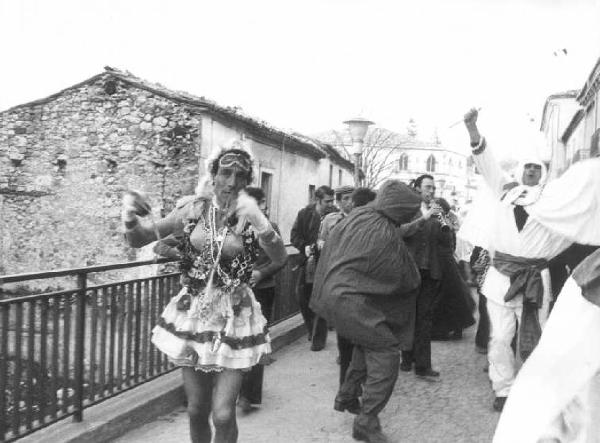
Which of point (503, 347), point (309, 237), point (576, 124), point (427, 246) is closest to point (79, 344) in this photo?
point (503, 347)

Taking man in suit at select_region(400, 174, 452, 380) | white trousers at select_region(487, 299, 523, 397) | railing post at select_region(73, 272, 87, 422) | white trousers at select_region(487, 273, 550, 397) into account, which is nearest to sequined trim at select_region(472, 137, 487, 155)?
man in suit at select_region(400, 174, 452, 380)

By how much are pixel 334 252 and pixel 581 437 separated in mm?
2613

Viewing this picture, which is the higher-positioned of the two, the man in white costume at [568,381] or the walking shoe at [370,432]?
the man in white costume at [568,381]

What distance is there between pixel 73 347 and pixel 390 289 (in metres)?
2.23

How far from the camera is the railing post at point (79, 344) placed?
441cm

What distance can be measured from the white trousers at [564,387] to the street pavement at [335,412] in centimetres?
248

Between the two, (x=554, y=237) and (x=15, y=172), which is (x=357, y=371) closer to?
(x=554, y=237)

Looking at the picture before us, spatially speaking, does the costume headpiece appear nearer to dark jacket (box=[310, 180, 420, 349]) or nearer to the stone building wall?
dark jacket (box=[310, 180, 420, 349])

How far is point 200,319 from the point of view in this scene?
139 inches

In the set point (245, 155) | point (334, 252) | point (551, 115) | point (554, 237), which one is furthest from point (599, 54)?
point (551, 115)

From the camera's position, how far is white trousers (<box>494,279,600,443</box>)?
96.9 inches

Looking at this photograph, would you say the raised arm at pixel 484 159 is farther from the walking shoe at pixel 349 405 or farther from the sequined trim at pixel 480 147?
the walking shoe at pixel 349 405

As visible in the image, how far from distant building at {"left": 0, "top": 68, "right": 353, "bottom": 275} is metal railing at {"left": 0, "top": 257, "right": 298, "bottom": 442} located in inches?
294

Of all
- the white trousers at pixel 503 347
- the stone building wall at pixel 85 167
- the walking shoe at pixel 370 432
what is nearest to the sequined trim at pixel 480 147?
the white trousers at pixel 503 347
